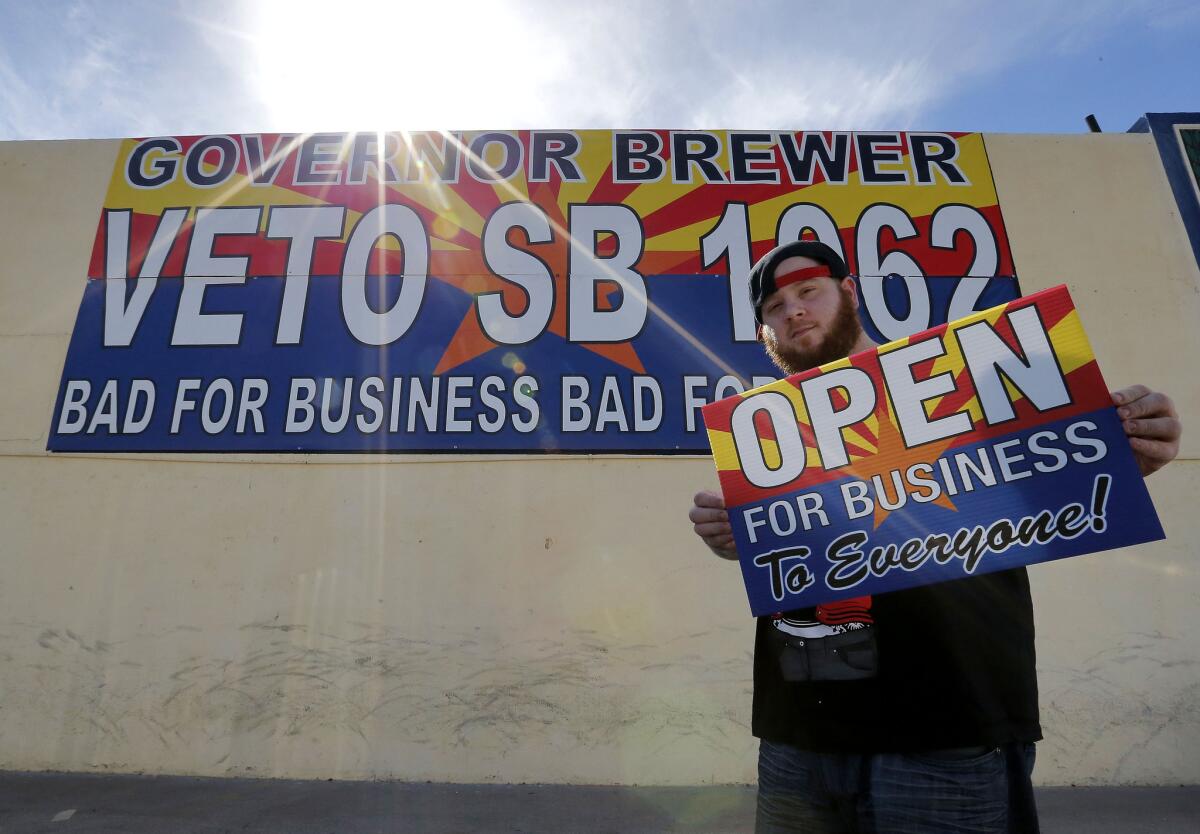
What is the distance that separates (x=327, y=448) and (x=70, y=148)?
3.07 meters

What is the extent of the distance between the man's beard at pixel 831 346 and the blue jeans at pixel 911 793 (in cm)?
86

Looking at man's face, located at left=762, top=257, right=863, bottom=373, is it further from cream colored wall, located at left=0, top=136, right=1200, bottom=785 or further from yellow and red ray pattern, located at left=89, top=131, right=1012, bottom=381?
yellow and red ray pattern, located at left=89, top=131, right=1012, bottom=381

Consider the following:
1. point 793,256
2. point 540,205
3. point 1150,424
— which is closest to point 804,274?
point 793,256

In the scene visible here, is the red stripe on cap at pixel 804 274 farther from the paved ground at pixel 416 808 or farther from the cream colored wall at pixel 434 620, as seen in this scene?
the paved ground at pixel 416 808

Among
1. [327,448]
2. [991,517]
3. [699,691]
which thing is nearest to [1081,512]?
[991,517]

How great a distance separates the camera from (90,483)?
4.33 meters

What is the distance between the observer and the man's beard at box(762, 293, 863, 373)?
1692mm

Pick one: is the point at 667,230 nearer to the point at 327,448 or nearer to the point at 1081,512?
the point at 327,448

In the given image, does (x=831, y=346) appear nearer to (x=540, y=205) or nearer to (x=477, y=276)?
(x=477, y=276)

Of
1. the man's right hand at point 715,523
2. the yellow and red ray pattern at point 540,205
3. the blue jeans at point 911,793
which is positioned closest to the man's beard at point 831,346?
the man's right hand at point 715,523

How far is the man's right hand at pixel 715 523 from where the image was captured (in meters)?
1.61

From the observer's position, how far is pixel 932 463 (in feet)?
4.87

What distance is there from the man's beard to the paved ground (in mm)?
2562

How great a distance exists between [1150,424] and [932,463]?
0.38 m
